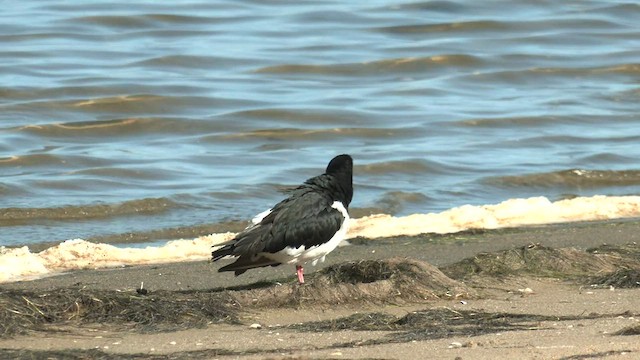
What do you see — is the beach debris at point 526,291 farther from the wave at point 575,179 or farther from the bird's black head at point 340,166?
the wave at point 575,179

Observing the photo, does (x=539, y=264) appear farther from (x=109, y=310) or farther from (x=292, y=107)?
(x=292, y=107)

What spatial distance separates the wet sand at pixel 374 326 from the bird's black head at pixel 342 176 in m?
0.65

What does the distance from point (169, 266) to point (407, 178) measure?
17.7ft

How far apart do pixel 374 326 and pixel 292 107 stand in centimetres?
1145

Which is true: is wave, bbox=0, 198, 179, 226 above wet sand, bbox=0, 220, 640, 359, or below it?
below

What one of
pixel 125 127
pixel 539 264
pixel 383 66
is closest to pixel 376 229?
pixel 539 264

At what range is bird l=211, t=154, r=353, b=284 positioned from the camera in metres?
7.37

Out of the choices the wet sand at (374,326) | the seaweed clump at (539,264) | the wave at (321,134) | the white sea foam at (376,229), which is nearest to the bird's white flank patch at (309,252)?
the wet sand at (374,326)

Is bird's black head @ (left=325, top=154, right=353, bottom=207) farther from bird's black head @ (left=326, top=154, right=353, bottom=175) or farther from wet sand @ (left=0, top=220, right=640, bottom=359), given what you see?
wet sand @ (left=0, top=220, right=640, bottom=359)

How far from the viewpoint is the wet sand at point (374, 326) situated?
5586mm

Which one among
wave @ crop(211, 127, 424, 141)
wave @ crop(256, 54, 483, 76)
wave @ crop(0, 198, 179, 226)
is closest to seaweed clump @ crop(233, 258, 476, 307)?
wave @ crop(0, 198, 179, 226)

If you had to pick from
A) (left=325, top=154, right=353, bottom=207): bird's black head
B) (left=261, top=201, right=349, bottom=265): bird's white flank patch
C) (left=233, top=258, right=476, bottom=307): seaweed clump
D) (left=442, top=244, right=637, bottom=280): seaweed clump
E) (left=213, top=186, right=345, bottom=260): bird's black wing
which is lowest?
(left=442, top=244, right=637, bottom=280): seaweed clump

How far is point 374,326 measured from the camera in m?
6.22

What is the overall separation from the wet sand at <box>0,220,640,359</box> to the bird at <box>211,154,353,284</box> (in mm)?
230
